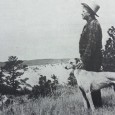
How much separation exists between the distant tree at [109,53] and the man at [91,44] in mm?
1351

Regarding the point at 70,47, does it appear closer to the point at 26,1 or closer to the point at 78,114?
the point at 26,1

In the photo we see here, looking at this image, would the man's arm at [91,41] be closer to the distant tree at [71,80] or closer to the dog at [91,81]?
the dog at [91,81]

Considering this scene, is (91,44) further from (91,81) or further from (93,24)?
(91,81)

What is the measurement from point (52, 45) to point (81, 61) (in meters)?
1.25

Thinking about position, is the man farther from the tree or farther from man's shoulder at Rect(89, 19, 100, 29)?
the tree

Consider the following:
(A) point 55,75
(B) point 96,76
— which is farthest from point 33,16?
(B) point 96,76

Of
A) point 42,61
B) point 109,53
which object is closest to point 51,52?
point 42,61

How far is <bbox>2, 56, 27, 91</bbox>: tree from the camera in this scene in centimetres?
451

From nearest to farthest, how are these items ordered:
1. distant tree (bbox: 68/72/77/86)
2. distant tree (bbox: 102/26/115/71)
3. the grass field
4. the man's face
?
the grass field < the man's face < distant tree (bbox: 102/26/115/71) < distant tree (bbox: 68/72/77/86)

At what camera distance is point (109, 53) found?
5.23m

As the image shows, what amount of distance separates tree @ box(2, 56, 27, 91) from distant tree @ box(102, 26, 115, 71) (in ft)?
5.13

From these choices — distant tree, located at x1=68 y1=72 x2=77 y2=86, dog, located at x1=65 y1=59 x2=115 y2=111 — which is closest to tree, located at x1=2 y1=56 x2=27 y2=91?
distant tree, located at x1=68 y1=72 x2=77 y2=86

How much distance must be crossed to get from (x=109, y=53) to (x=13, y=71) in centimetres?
187

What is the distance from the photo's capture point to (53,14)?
4762mm
